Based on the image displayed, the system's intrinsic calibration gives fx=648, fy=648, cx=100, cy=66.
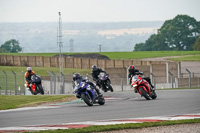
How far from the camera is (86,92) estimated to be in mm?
22547

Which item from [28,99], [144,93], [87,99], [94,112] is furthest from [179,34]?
A: [94,112]

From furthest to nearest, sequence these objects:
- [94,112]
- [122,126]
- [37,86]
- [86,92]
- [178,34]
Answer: [178,34]
[37,86]
[86,92]
[94,112]
[122,126]

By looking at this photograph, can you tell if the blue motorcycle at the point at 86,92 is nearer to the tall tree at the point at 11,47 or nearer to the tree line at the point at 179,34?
the tree line at the point at 179,34

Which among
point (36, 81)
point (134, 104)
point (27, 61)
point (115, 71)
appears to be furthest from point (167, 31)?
point (134, 104)

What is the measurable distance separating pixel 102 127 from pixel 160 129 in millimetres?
1454

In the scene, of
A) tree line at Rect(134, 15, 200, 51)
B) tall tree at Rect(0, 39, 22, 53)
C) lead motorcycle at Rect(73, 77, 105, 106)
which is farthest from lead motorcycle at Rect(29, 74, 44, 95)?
tall tree at Rect(0, 39, 22, 53)

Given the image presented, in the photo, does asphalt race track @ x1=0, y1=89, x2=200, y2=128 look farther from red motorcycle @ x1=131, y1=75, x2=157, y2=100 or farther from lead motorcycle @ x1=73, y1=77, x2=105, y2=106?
red motorcycle @ x1=131, y1=75, x2=157, y2=100

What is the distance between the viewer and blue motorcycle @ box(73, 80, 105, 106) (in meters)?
22.5

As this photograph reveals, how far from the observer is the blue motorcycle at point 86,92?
22.5 m

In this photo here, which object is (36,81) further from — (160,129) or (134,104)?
(160,129)

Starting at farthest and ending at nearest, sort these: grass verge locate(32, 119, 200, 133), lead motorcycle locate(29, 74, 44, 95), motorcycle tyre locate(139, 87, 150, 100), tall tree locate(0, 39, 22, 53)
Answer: tall tree locate(0, 39, 22, 53) < lead motorcycle locate(29, 74, 44, 95) < motorcycle tyre locate(139, 87, 150, 100) < grass verge locate(32, 119, 200, 133)

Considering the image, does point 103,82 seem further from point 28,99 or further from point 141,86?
point 141,86

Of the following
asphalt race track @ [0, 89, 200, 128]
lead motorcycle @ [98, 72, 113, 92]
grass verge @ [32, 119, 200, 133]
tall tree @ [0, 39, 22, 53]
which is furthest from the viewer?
tall tree @ [0, 39, 22, 53]

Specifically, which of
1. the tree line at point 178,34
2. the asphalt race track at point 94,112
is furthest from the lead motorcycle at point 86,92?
the tree line at point 178,34
